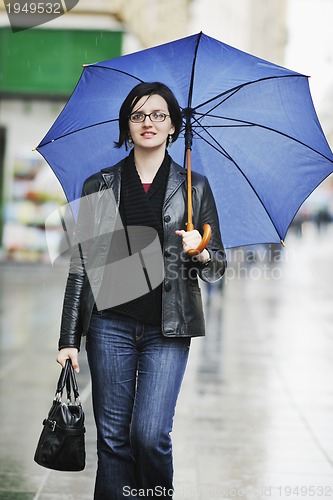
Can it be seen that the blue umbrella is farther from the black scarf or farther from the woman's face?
the black scarf

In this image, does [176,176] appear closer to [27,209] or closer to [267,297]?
[267,297]

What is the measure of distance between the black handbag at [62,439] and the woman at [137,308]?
113 mm

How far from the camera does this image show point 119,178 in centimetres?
433

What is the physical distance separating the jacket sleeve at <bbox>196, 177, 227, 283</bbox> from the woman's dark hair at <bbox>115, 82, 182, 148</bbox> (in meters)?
0.32

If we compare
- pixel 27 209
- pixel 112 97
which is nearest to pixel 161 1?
pixel 27 209

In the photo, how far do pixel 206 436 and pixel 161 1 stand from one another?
2684 centimetres

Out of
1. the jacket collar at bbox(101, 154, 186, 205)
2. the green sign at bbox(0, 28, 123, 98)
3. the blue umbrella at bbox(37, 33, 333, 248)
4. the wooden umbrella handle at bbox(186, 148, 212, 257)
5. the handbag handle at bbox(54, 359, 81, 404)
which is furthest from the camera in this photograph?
the green sign at bbox(0, 28, 123, 98)

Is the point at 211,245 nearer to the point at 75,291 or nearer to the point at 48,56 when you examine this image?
the point at 75,291

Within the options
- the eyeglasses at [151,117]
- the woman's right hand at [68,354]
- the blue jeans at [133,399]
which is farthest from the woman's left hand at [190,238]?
the woman's right hand at [68,354]

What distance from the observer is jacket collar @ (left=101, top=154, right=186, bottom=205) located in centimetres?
429

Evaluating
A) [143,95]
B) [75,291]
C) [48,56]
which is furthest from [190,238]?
[48,56]

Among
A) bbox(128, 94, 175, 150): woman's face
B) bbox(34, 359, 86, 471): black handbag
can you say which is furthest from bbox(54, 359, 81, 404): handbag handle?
bbox(128, 94, 175, 150): woman's face

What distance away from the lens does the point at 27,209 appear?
2523cm

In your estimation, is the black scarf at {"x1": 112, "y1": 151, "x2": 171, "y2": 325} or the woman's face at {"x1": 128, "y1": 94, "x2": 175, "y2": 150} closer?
the black scarf at {"x1": 112, "y1": 151, "x2": 171, "y2": 325}
